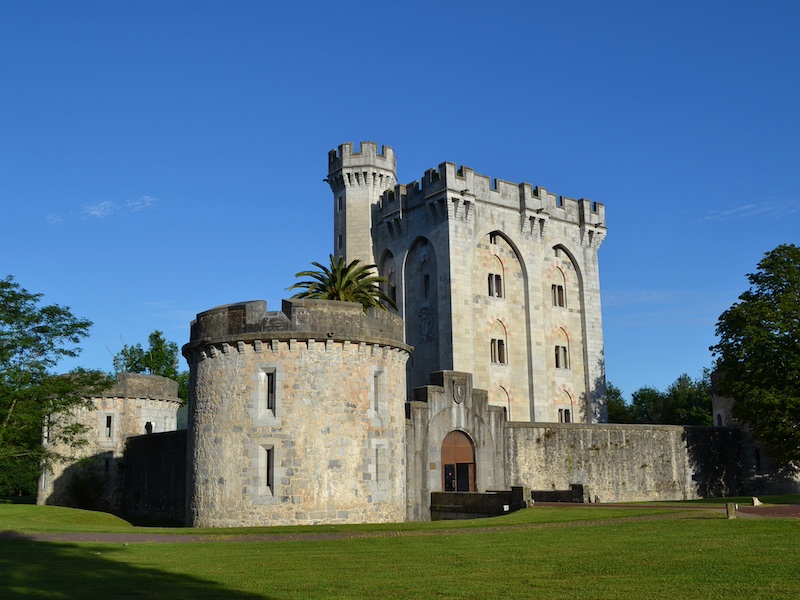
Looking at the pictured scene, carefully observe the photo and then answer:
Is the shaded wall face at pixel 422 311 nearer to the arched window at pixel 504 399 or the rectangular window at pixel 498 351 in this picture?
the rectangular window at pixel 498 351

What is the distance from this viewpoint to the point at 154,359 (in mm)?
77000

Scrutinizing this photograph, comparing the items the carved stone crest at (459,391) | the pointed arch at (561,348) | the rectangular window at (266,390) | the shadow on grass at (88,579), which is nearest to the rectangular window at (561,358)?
the pointed arch at (561,348)

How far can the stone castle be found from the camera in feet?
86.6

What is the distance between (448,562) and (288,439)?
36.8ft

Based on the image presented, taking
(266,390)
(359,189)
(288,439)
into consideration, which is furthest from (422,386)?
(359,189)

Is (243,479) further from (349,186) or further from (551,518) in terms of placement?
(349,186)

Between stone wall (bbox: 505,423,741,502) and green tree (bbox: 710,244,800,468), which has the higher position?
green tree (bbox: 710,244,800,468)

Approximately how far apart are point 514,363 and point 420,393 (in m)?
24.2

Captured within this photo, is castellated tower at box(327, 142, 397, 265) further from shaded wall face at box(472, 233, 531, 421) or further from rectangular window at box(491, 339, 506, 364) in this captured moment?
rectangular window at box(491, 339, 506, 364)

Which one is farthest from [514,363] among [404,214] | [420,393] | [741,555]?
[741,555]

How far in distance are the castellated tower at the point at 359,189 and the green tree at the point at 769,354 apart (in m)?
26.5

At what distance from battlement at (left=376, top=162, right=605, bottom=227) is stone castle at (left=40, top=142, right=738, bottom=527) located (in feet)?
0.46

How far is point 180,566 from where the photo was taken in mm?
15930

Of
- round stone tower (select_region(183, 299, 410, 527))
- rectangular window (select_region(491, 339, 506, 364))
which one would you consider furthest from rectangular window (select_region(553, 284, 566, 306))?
round stone tower (select_region(183, 299, 410, 527))
